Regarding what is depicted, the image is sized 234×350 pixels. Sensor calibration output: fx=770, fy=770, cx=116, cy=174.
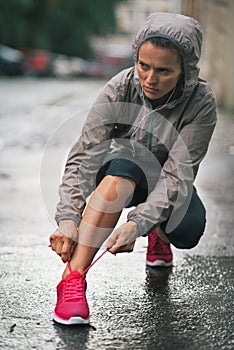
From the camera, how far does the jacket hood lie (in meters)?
3.51

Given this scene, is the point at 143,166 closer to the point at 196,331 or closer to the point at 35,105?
the point at 196,331

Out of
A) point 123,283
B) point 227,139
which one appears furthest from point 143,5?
point 123,283

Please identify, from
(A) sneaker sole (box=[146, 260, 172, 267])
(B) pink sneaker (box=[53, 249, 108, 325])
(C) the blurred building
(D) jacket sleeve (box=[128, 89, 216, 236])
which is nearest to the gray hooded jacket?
(D) jacket sleeve (box=[128, 89, 216, 236])

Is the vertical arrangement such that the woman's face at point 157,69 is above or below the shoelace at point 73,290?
above

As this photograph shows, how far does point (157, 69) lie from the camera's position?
3.58m

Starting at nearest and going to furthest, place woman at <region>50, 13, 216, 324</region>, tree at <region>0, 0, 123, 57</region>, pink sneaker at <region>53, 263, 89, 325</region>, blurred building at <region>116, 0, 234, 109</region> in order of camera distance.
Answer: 1. pink sneaker at <region>53, 263, 89, 325</region>
2. woman at <region>50, 13, 216, 324</region>
3. blurred building at <region>116, 0, 234, 109</region>
4. tree at <region>0, 0, 123, 57</region>

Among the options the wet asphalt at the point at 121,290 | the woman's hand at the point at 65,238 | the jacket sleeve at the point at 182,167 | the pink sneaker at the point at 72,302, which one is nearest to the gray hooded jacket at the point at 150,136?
the jacket sleeve at the point at 182,167

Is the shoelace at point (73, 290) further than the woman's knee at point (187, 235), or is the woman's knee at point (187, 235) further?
the woman's knee at point (187, 235)

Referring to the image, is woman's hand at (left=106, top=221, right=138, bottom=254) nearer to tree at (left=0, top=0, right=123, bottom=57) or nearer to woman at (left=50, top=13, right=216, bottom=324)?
woman at (left=50, top=13, right=216, bottom=324)

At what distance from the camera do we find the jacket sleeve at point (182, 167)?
3609mm

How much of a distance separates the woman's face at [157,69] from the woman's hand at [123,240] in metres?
0.68

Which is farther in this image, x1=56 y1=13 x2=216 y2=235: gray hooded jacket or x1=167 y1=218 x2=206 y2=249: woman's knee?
x1=167 y1=218 x2=206 y2=249: woman's knee

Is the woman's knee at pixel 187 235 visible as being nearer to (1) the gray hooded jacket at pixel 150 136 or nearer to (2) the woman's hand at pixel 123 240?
(1) the gray hooded jacket at pixel 150 136

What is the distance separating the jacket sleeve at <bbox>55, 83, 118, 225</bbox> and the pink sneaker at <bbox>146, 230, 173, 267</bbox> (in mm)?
693
